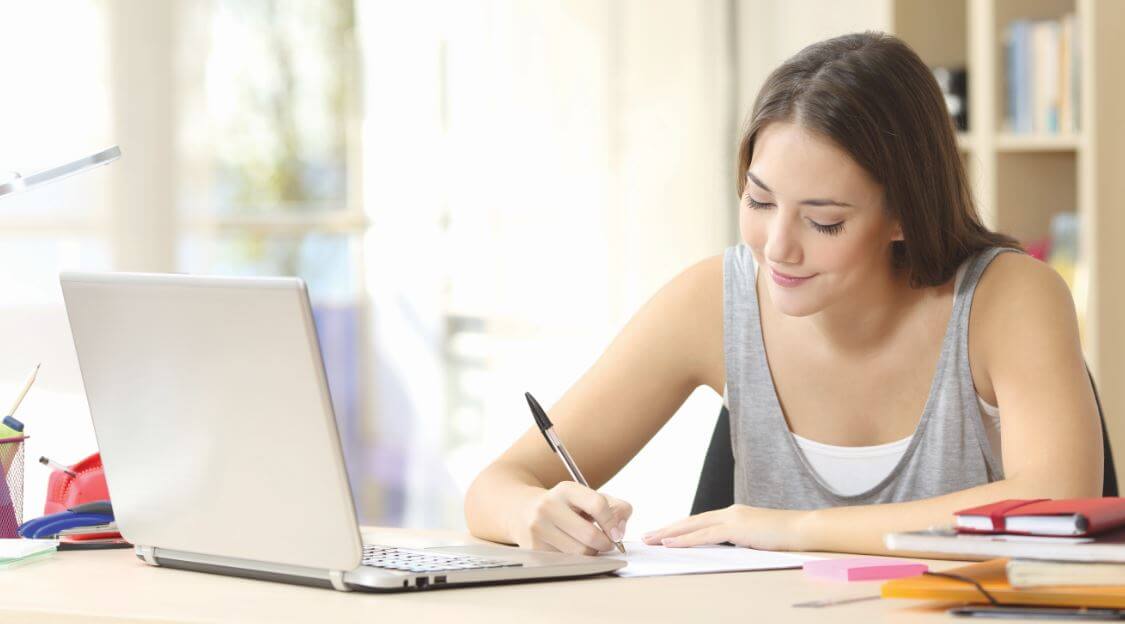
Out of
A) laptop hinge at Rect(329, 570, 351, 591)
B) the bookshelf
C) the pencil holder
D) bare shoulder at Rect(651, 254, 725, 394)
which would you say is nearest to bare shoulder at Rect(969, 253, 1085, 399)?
bare shoulder at Rect(651, 254, 725, 394)

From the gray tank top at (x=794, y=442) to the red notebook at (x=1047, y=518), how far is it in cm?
52

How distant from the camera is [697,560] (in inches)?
49.2

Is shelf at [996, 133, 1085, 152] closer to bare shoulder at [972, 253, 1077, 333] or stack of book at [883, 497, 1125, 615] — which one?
Result: bare shoulder at [972, 253, 1077, 333]

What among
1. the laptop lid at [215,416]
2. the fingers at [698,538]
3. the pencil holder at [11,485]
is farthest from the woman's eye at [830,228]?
the pencil holder at [11,485]

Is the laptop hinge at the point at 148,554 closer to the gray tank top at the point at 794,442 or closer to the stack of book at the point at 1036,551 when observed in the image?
the stack of book at the point at 1036,551

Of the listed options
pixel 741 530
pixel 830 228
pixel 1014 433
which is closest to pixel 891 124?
pixel 830 228

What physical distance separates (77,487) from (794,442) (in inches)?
32.4

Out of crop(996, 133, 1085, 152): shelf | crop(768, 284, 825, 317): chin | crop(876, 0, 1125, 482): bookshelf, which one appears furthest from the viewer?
crop(996, 133, 1085, 152): shelf

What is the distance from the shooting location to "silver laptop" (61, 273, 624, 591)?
1.06 metres

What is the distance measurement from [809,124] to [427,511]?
2474 mm

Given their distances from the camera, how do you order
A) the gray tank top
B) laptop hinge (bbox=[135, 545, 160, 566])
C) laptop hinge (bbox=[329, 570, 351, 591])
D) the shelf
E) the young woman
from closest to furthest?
laptop hinge (bbox=[329, 570, 351, 591]), laptop hinge (bbox=[135, 545, 160, 566]), the young woman, the gray tank top, the shelf

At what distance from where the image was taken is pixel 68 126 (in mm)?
3129

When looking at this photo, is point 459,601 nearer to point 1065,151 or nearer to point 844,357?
point 844,357

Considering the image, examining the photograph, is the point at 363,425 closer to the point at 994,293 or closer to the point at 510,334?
the point at 510,334
